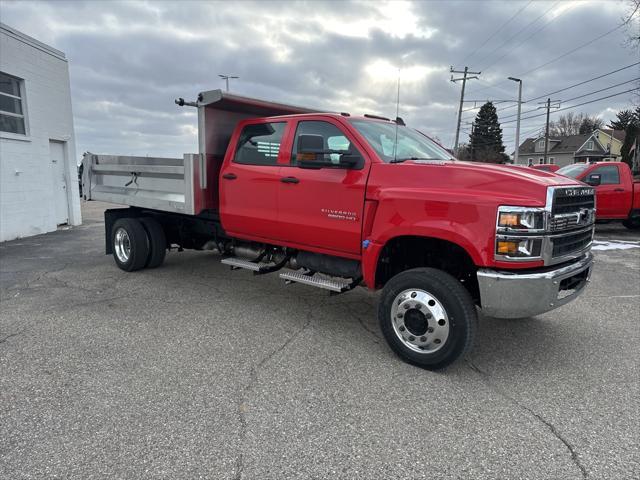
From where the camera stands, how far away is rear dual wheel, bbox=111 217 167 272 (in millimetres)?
6934

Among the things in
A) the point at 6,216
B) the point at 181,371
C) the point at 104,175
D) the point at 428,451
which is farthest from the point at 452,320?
the point at 6,216

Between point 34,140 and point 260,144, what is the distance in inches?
341

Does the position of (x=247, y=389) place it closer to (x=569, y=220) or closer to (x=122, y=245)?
(x=569, y=220)

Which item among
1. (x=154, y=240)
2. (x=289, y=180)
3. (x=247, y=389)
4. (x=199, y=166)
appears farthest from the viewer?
(x=154, y=240)

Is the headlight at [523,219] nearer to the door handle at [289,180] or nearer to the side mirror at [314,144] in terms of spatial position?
the side mirror at [314,144]

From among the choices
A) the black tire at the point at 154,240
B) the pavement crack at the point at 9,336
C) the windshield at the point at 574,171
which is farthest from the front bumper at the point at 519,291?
the windshield at the point at 574,171

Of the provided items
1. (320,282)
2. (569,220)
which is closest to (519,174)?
(569,220)

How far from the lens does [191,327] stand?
4820mm

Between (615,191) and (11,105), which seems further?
(615,191)

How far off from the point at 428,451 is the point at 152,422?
5.89 feet

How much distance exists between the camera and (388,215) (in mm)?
4039

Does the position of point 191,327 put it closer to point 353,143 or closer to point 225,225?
point 225,225

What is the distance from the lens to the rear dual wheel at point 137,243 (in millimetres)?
6934

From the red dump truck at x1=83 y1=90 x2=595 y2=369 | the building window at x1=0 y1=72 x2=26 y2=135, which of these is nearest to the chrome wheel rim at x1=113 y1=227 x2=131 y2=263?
the red dump truck at x1=83 y1=90 x2=595 y2=369
